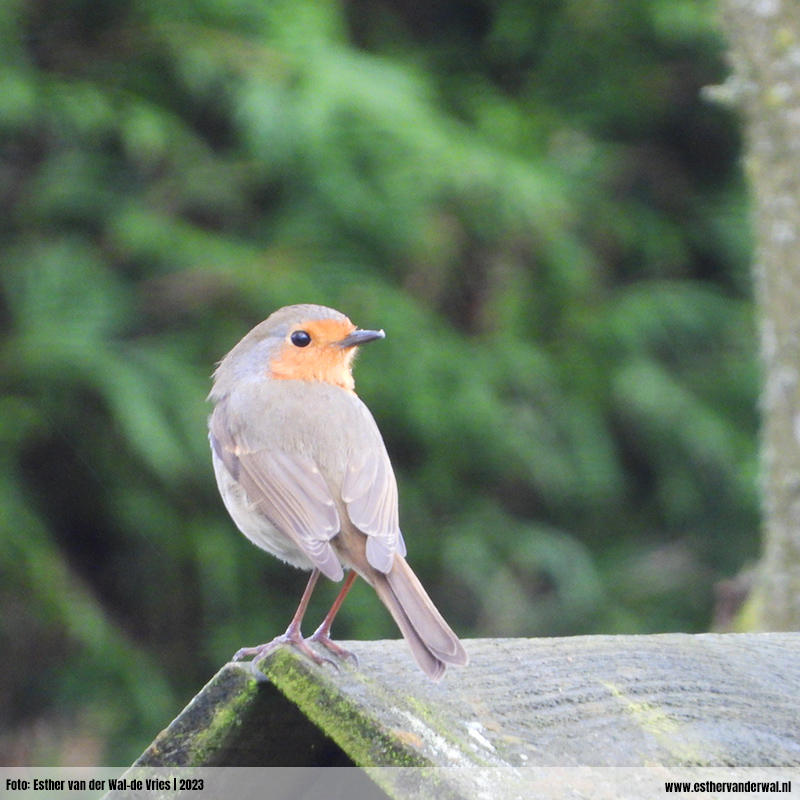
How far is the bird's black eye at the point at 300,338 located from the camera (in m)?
2.74

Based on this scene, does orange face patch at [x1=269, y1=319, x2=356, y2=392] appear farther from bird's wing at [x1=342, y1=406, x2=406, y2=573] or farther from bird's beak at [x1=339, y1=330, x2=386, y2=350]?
bird's wing at [x1=342, y1=406, x2=406, y2=573]

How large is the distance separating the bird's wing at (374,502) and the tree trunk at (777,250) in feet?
5.09

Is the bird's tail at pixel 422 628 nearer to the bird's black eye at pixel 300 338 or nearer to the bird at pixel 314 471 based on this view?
the bird at pixel 314 471

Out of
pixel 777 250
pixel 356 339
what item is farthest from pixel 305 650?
pixel 777 250

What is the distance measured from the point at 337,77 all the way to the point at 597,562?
7.65 ft

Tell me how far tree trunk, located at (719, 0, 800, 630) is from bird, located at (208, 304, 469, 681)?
141 centimetres

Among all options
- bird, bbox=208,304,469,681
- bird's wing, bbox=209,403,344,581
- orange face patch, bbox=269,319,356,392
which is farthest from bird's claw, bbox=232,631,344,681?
orange face patch, bbox=269,319,356,392

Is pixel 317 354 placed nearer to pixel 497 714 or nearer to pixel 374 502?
pixel 374 502

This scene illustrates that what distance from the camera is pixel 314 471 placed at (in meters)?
2.32

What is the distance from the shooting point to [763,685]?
75.9 inches

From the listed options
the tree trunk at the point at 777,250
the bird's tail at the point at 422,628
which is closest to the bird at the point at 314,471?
the bird's tail at the point at 422,628

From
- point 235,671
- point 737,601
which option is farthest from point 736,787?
point 737,601

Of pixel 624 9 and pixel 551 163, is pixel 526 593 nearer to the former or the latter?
pixel 551 163

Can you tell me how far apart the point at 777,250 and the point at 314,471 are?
5.95ft
